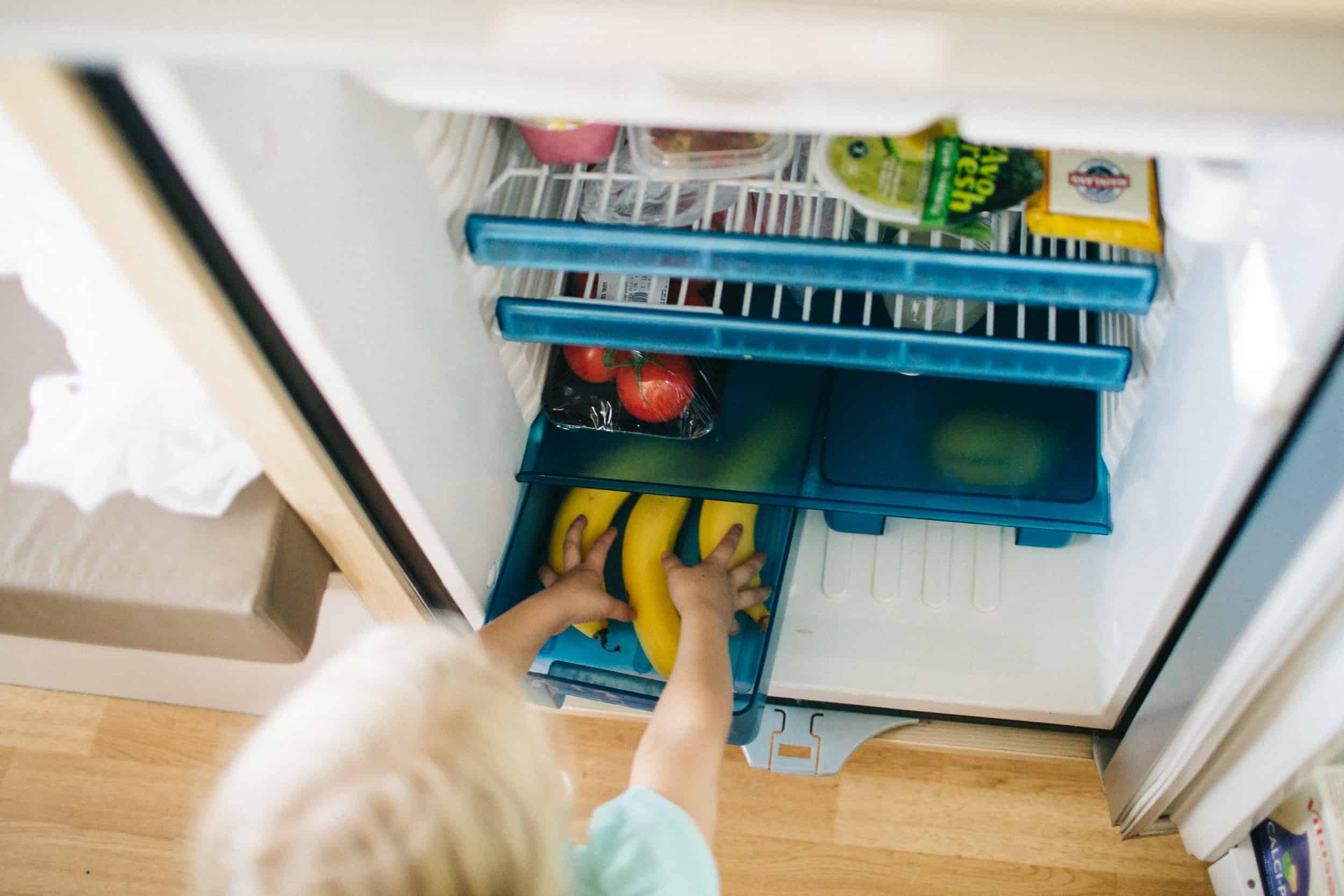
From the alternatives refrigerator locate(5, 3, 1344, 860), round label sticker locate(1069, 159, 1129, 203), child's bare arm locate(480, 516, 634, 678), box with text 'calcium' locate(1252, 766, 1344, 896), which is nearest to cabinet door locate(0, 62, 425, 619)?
refrigerator locate(5, 3, 1344, 860)

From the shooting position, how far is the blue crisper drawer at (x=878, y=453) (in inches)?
43.3

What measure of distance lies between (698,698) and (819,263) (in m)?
0.44

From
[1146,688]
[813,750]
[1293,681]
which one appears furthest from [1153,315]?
[813,750]

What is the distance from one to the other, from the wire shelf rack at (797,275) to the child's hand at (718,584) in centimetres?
29

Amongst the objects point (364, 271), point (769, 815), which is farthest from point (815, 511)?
point (364, 271)

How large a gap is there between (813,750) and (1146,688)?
393mm

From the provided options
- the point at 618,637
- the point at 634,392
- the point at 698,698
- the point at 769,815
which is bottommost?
the point at 769,815

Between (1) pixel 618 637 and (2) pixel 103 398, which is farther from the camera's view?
(1) pixel 618 637

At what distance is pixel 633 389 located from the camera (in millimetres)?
1169

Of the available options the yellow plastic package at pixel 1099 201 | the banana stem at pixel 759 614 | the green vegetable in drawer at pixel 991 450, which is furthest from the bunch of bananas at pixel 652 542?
the yellow plastic package at pixel 1099 201

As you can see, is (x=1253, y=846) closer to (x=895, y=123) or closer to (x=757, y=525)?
(x=757, y=525)

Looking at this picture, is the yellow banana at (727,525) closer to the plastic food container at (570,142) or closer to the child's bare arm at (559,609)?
the child's bare arm at (559,609)

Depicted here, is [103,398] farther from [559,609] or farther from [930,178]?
[930,178]

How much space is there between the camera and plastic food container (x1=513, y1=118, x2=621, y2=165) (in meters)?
0.90
